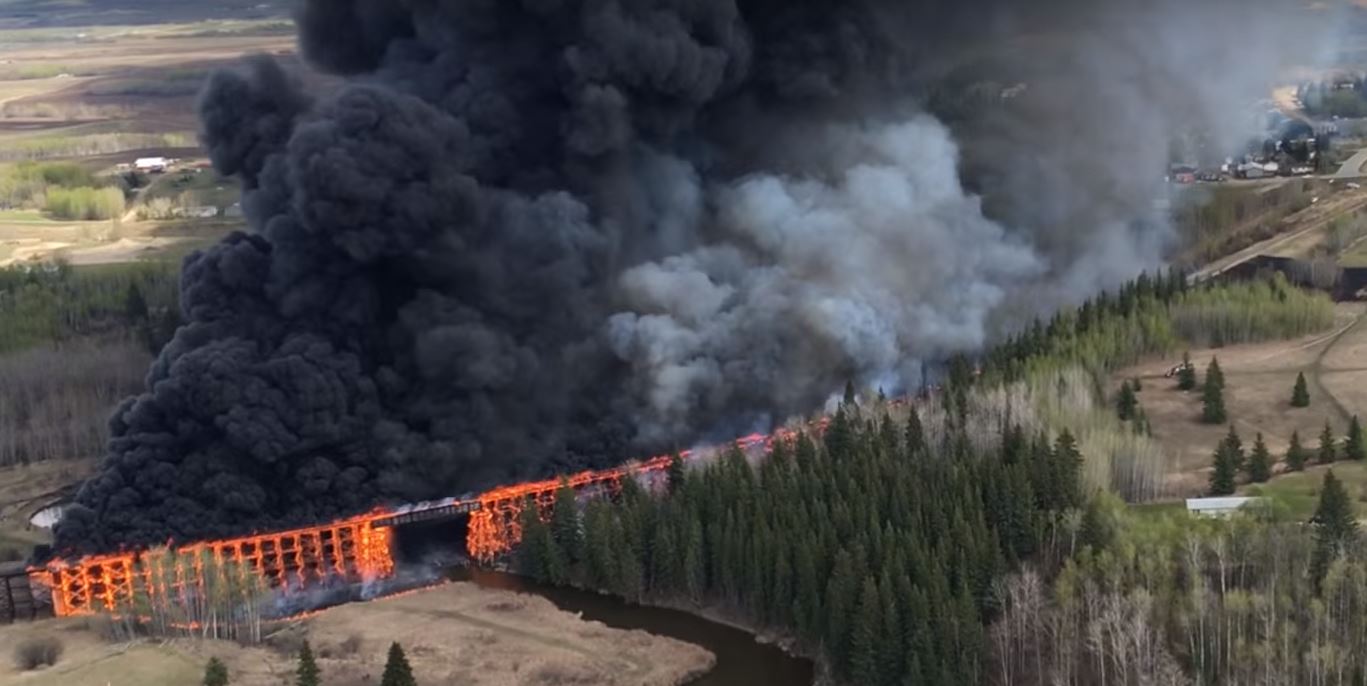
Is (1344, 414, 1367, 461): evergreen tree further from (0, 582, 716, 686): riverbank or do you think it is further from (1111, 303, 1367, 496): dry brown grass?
(0, 582, 716, 686): riverbank

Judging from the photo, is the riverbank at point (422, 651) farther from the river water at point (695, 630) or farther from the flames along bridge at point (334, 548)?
the flames along bridge at point (334, 548)

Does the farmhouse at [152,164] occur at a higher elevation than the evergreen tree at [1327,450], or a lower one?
higher

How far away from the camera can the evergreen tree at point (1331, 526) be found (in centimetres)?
4897

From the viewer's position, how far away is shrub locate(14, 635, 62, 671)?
53219mm

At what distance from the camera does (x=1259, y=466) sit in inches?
2414

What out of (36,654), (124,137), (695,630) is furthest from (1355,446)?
(124,137)

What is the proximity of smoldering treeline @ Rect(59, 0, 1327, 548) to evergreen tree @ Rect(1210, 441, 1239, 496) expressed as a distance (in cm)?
2148

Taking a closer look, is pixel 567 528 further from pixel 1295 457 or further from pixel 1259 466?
pixel 1295 457

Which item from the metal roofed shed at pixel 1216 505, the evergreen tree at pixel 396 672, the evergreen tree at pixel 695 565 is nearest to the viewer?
the evergreen tree at pixel 396 672

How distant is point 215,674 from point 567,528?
16.8 meters

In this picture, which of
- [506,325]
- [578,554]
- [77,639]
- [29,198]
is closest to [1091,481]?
[578,554]

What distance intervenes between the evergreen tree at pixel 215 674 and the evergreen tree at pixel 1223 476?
3470cm

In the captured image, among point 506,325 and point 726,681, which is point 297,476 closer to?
point 506,325

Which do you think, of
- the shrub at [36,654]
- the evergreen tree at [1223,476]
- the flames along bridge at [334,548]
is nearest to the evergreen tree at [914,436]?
the flames along bridge at [334,548]
